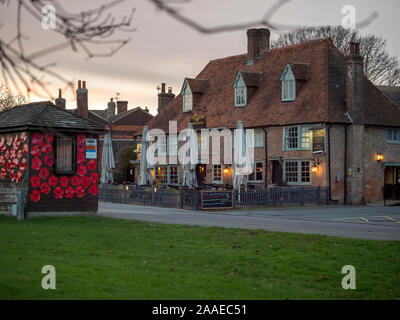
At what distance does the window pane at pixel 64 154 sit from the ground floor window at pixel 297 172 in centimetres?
1813

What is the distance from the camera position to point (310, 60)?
4266 cm

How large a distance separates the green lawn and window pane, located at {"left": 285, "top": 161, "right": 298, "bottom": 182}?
21229 mm

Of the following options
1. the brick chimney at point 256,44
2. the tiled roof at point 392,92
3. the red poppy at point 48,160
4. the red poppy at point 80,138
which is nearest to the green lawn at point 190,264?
the red poppy at point 48,160

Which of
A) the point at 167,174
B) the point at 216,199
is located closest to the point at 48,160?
the point at 216,199

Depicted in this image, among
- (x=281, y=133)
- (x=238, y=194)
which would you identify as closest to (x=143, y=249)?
(x=238, y=194)

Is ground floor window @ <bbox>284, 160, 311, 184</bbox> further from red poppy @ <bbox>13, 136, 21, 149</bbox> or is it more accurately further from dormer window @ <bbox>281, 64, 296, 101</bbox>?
red poppy @ <bbox>13, 136, 21, 149</bbox>

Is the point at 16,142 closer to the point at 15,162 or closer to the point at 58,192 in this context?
the point at 15,162

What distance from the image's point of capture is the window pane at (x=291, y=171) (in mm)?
40000

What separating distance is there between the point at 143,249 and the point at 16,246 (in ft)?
9.81

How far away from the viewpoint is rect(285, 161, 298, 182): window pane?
40.0 metres

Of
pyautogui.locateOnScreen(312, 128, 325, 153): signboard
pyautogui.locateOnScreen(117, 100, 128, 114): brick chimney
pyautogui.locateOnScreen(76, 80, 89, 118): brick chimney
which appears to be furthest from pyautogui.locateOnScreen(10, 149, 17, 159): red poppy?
pyautogui.locateOnScreen(117, 100, 128, 114): brick chimney
